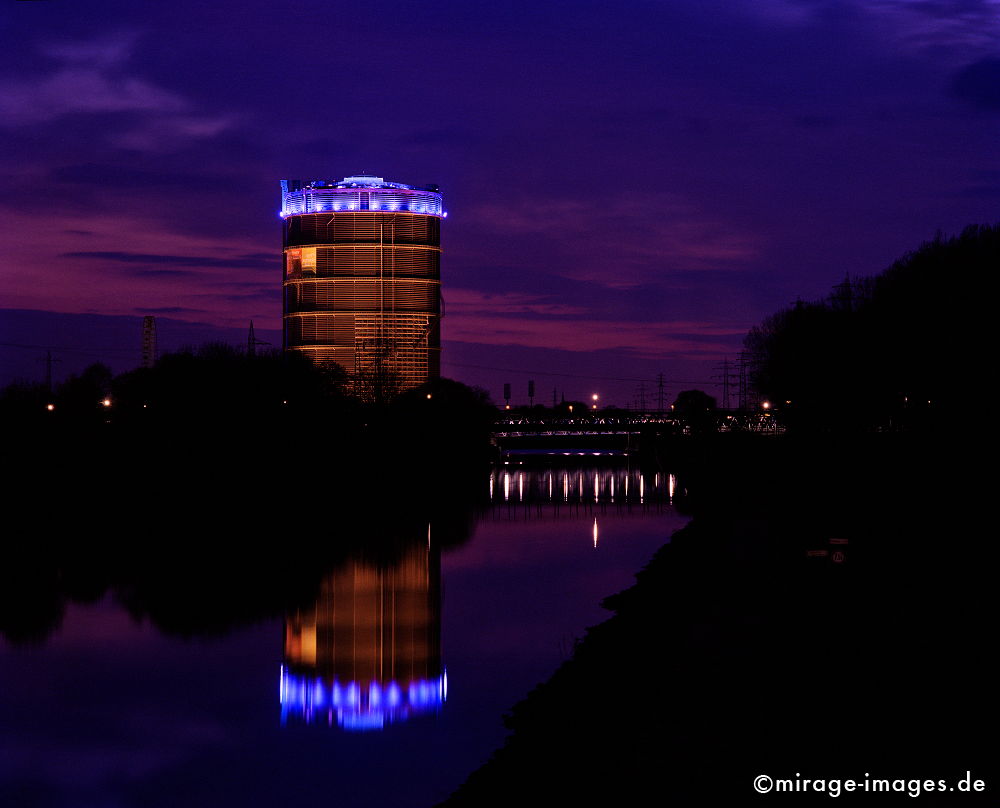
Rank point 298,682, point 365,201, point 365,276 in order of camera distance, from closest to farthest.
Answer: point 298,682 → point 365,276 → point 365,201

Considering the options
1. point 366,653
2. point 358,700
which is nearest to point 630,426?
point 366,653

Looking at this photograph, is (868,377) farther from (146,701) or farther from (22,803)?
(22,803)

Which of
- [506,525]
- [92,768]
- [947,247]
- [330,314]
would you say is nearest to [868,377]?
[947,247]

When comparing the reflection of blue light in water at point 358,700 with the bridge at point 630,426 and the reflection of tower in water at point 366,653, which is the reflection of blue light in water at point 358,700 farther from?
the bridge at point 630,426

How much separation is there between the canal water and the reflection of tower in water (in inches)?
2.5

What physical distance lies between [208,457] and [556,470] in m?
53.5

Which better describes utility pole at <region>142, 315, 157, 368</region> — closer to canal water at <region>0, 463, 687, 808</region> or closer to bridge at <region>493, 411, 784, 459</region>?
bridge at <region>493, 411, 784, 459</region>

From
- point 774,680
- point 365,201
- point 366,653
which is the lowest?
point 366,653

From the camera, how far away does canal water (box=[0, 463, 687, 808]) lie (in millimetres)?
18766

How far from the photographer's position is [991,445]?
171 ft

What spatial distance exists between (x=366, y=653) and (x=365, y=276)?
112661 millimetres

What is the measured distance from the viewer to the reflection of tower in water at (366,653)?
911 inches

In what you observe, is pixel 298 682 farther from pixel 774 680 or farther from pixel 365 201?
pixel 365 201

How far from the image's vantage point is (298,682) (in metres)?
25.0
